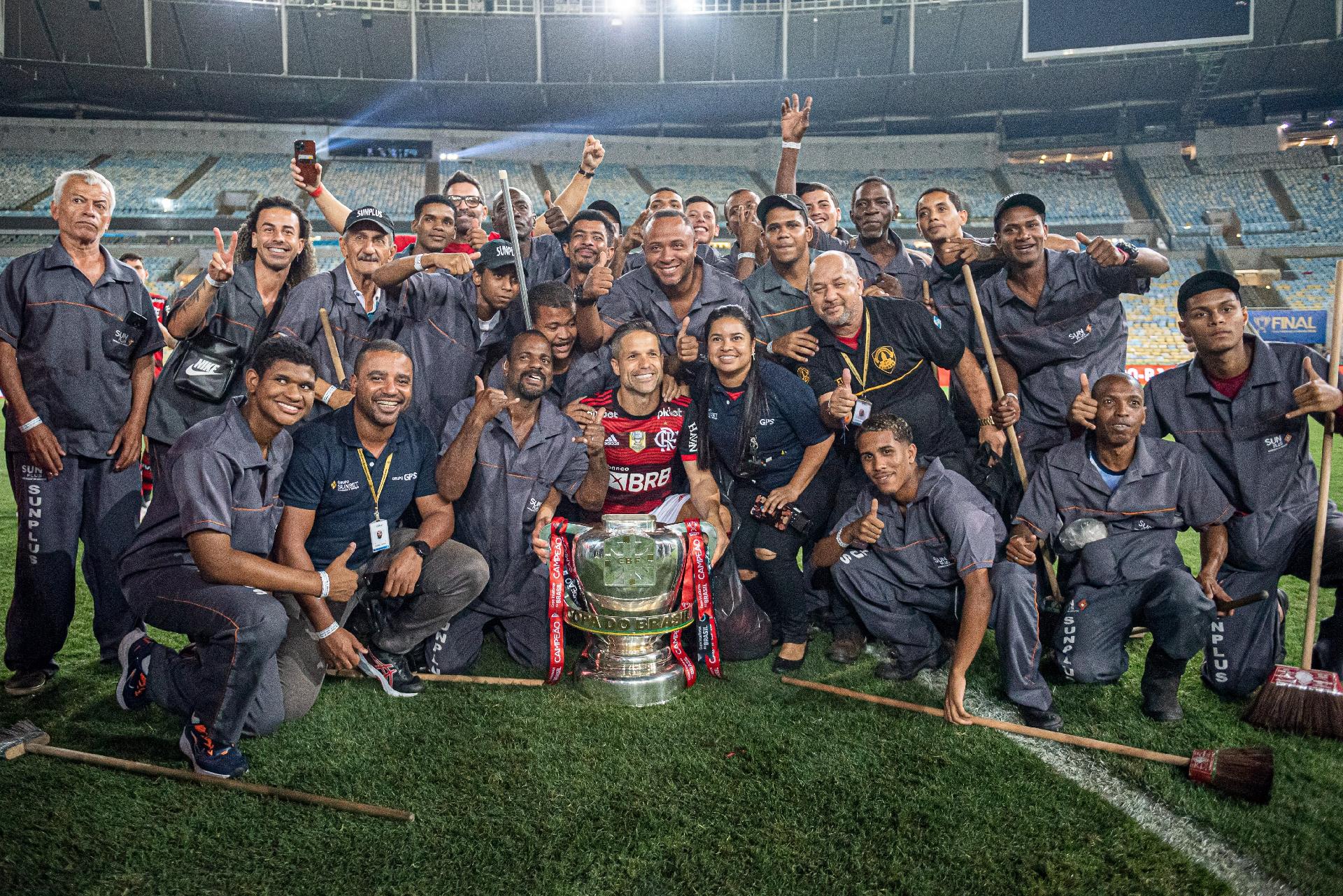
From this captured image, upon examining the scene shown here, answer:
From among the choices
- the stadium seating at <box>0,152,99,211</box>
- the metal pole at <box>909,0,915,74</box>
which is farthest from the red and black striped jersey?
the stadium seating at <box>0,152,99,211</box>

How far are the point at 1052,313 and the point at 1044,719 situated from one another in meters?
2.22

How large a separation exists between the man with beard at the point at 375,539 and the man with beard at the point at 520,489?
0.20 m

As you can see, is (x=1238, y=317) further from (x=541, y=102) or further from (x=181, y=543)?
(x=541, y=102)

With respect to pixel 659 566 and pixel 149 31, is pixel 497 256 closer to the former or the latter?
pixel 659 566

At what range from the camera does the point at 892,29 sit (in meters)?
26.5

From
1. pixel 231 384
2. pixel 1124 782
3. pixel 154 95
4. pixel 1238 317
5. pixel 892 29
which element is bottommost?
pixel 1124 782

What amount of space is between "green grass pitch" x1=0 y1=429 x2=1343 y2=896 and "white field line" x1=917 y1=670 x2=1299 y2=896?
50 millimetres

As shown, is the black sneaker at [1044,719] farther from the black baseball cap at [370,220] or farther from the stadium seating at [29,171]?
the stadium seating at [29,171]

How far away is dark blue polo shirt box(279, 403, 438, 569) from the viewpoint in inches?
153

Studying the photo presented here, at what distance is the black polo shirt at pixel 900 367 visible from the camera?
4613mm

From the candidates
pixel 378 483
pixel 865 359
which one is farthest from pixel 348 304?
pixel 865 359

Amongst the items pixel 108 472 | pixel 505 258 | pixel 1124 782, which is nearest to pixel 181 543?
pixel 108 472

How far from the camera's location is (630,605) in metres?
3.93

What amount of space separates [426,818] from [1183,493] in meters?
3.46
